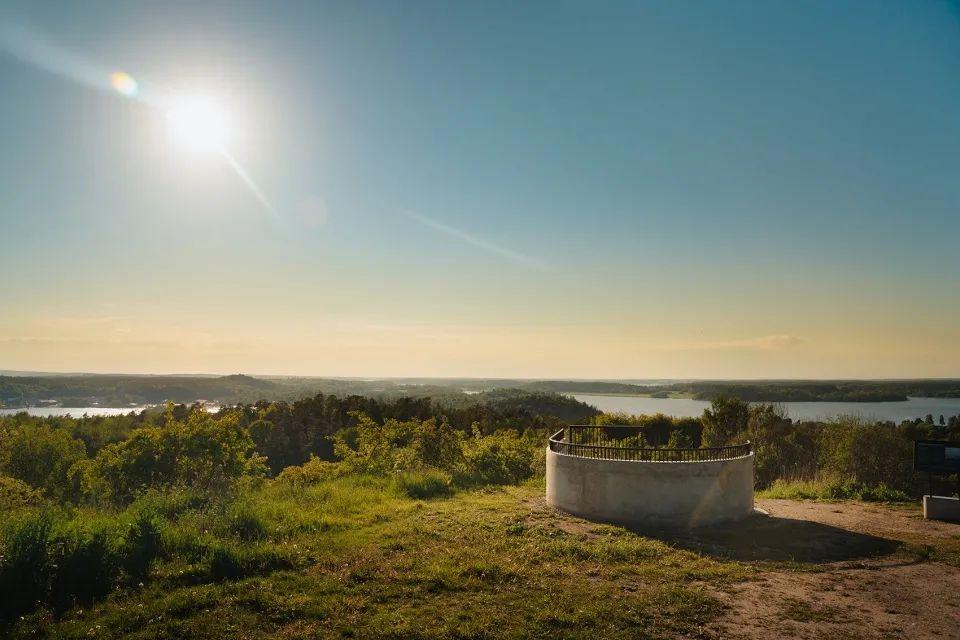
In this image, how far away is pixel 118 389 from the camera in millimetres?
164000

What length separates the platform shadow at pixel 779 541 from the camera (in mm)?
11414

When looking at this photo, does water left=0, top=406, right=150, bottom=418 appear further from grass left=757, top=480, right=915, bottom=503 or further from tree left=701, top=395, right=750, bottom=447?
grass left=757, top=480, right=915, bottom=503

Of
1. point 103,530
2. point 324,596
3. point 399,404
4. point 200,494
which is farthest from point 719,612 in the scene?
point 399,404

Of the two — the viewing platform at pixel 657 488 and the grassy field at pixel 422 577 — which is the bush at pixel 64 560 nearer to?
the grassy field at pixel 422 577

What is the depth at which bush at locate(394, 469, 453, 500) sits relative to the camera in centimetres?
1886

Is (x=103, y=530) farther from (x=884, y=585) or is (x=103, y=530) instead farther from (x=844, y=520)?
(x=844, y=520)

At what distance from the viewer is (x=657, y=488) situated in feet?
46.3

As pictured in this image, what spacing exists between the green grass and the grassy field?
0.10 ft

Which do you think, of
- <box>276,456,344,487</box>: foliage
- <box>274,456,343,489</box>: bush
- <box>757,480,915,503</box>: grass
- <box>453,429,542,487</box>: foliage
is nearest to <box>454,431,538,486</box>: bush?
<box>453,429,542,487</box>: foliage

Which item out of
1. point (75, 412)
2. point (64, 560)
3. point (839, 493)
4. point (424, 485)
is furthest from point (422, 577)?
point (75, 412)

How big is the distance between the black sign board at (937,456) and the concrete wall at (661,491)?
4.43 metres

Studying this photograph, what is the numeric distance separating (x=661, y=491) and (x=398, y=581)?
24.3 ft

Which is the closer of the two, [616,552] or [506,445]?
[616,552]

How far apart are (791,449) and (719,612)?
28622mm
